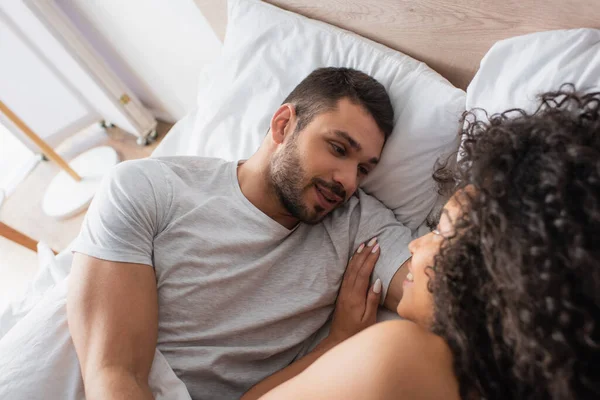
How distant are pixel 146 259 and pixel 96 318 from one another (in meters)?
0.15

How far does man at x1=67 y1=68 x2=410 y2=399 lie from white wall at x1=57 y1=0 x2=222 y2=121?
0.77m

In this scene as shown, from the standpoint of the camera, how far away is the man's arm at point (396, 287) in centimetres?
96

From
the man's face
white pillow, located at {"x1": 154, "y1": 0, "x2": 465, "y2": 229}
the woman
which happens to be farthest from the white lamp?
the woman

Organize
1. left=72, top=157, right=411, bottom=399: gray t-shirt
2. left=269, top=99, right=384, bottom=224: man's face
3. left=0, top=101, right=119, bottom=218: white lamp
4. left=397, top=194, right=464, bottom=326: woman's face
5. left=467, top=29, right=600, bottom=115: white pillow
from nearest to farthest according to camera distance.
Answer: left=397, top=194, right=464, bottom=326: woman's face, left=467, top=29, right=600, bottom=115: white pillow, left=72, top=157, right=411, bottom=399: gray t-shirt, left=269, top=99, right=384, bottom=224: man's face, left=0, top=101, right=119, bottom=218: white lamp

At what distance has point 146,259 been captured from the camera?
2.93 ft

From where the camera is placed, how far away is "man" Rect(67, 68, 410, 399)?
834 mm

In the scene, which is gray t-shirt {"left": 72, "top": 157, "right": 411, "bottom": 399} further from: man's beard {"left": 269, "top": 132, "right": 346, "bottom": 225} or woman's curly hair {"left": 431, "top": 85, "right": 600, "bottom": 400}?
woman's curly hair {"left": 431, "top": 85, "right": 600, "bottom": 400}

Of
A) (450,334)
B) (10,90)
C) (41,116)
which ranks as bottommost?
(450,334)

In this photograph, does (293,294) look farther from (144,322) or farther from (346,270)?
(144,322)

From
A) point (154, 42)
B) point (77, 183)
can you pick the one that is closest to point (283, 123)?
point (154, 42)

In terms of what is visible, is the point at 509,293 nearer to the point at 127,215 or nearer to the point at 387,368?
the point at 387,368

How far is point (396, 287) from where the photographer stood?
96 centimetres

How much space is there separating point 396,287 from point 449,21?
25.6 inches

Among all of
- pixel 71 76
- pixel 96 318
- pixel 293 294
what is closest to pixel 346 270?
pixel 293 294
